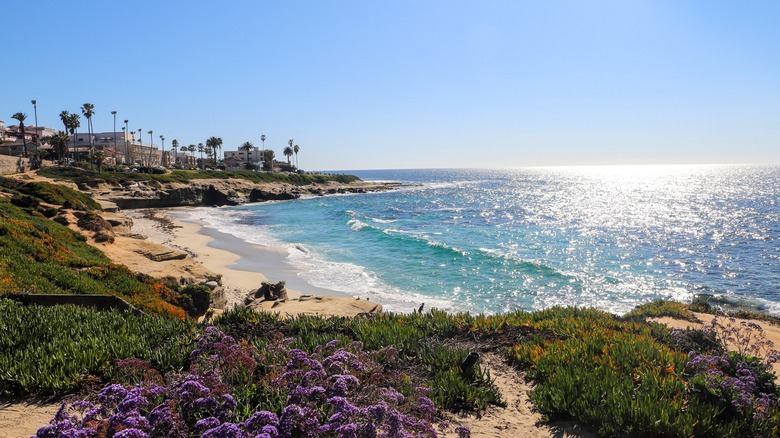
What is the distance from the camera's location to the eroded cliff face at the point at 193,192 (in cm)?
6128

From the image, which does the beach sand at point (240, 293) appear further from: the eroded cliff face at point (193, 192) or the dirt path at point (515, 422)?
the eroded cliff face at point (193, 192)

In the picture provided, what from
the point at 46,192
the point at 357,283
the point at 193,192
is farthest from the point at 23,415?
the point at 193,192

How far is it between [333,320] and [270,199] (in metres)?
78.5

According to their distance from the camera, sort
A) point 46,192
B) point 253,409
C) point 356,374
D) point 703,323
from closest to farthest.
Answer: point 253,409
point 356,374
point 703,323
point 46,192

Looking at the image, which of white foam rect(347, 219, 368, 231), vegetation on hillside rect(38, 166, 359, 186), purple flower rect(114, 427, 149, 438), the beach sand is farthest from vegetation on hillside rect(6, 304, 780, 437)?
vegetation on hillside rect(38, 166, 359, 186)

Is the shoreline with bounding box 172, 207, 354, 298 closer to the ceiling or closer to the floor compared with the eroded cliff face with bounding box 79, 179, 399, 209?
closer to the floor

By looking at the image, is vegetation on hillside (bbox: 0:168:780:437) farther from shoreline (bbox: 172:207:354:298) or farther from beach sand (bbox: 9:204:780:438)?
shoreline (bbox: 172:207:354:298)

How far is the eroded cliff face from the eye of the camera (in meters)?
61.3

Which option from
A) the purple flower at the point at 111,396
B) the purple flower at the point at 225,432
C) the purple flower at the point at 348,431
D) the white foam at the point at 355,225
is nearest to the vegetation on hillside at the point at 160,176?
the white foam at the point at 355,225

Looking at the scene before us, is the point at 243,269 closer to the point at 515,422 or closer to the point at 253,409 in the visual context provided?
the point at 253,409

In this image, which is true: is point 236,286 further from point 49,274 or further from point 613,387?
point 613,387

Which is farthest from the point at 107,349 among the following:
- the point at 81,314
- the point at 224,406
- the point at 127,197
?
the point at 127,197

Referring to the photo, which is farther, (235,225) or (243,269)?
(235,225)

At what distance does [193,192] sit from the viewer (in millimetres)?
73750
